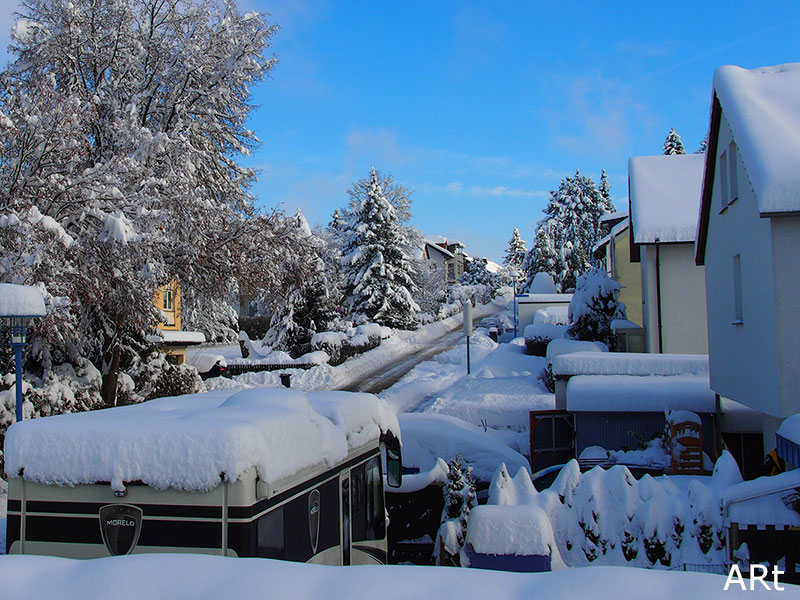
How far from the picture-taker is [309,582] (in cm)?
259

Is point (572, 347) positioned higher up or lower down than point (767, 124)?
lower down

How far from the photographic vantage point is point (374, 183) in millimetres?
50031

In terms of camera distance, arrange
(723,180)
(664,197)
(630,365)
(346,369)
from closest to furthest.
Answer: (723,180) → (630,365) → (664,197) → (346,369)

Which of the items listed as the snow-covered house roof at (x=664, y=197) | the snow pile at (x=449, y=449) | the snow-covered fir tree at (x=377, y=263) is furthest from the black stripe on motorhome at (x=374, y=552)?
the snow-covered fir tree at (x=377, y=263)

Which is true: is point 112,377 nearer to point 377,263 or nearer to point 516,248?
point 377,263

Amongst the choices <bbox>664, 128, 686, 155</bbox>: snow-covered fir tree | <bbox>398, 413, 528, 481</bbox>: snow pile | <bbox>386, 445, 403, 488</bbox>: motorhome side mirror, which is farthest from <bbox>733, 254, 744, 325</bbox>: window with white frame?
<bbox>664, 128, 686, 155</bbox>: snow-covered fir tree

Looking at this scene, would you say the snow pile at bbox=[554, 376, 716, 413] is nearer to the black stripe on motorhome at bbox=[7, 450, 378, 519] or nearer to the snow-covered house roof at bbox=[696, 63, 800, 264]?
the snow-covered house roof at bbox=[696, 63, 800, 264]

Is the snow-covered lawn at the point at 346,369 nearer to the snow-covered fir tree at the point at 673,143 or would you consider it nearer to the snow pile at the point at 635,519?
the snow pile at the point at 635,519

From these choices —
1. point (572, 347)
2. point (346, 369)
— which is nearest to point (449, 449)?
point (572, 347)

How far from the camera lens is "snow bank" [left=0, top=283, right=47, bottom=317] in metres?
10.3

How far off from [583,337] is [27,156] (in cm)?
2158

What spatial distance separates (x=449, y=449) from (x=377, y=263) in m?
37.1

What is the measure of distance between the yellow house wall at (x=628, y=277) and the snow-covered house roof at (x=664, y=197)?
7.08m

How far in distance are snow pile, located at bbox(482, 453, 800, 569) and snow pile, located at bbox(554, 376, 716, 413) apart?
7.37 m
